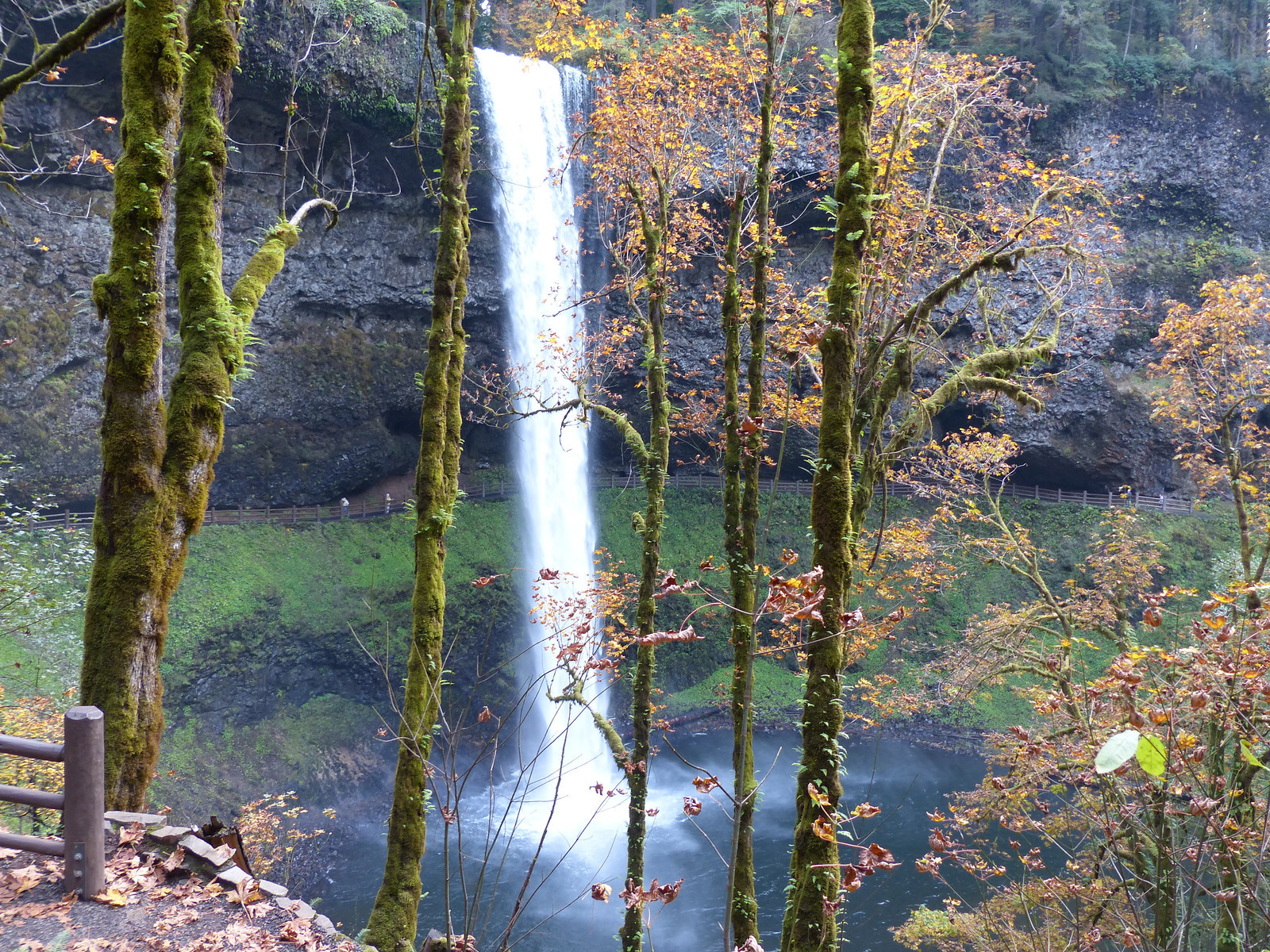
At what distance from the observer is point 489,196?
19703 mm

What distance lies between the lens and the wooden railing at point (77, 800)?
3.28 m

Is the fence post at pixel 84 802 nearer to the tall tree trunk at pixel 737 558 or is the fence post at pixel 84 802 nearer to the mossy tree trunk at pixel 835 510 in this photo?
the mossy tree trunk at pixel 835 510

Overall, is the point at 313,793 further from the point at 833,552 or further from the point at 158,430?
the point at 833,552

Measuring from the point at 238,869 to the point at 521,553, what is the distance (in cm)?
1625

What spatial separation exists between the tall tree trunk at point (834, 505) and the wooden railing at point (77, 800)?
3208 millimetres

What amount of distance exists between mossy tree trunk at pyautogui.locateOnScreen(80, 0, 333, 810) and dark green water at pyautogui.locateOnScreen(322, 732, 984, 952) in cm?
673

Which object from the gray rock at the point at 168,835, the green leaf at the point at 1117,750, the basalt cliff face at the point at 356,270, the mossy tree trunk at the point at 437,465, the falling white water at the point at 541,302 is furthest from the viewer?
the falling white water at the point at 541,302

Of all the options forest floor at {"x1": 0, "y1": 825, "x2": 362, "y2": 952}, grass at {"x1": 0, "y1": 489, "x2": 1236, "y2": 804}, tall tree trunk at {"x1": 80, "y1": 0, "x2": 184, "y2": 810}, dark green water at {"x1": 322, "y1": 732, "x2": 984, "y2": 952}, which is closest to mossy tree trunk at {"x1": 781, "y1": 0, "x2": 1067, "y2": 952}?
forest floor at {"x1": 0, "y1": 825, "x2": 362, "y2": 952}

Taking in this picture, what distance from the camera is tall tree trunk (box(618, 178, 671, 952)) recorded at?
679 centimetres

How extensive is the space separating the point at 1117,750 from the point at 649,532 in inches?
228

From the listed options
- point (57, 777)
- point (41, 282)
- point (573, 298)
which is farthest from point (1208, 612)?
point (41, 282)

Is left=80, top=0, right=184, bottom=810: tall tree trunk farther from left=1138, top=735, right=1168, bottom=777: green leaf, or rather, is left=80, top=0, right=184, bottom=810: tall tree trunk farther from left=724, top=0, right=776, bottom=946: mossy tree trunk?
left=1138, top=735, right=1168, bottom=777: green leaf

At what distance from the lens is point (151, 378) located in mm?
4270

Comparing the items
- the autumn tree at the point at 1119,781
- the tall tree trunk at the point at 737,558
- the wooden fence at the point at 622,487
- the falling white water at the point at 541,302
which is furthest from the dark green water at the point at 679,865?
the wooden fence at the point at 622,487
